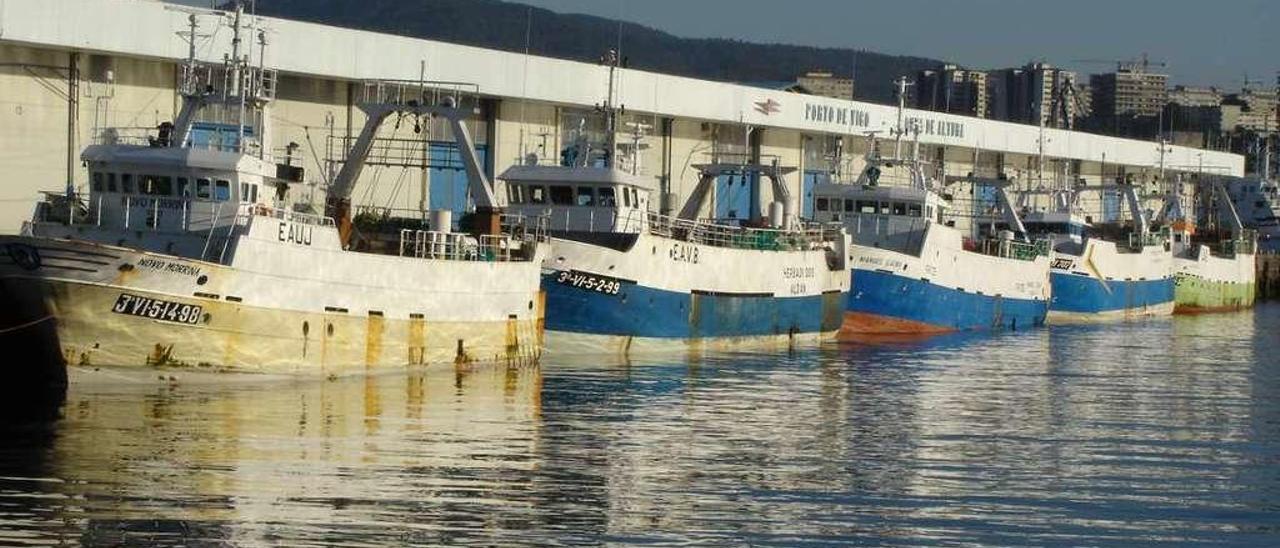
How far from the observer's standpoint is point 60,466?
87.2 ft

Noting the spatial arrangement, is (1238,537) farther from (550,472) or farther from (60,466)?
(60,466)

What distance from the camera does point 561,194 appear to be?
50938 mm

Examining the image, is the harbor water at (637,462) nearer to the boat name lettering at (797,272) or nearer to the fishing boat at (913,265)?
the boat name lettering at (797,272)

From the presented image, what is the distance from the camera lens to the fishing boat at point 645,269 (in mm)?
47938

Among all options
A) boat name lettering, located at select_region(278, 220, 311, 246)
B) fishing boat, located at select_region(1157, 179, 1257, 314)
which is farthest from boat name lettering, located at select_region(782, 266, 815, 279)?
fishing boat, located at select_region(1157, 179, 1257, 314)

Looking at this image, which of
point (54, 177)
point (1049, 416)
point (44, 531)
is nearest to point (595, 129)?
point (54, 177)

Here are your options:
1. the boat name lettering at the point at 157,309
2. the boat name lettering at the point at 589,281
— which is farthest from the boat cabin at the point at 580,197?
the boat name lettering at the point at 157,309

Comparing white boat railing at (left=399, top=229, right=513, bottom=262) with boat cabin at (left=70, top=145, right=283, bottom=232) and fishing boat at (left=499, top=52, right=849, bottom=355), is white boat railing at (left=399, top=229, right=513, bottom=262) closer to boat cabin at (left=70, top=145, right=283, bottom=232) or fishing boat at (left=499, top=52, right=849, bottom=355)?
fishing boat at (left=499, top=52, right=849, bottom=355)

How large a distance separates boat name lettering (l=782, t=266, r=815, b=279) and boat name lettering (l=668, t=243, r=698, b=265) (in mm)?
5920

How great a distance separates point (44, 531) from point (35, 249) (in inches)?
518

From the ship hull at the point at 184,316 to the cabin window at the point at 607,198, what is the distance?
34.7ft

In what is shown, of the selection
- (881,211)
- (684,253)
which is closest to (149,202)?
(684,253)

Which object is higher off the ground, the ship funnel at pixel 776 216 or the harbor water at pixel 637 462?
the ship funnel at pixel 776 216

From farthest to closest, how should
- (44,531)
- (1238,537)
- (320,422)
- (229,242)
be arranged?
(229,242) < (320,422) < (1238,537) < (44,531)
